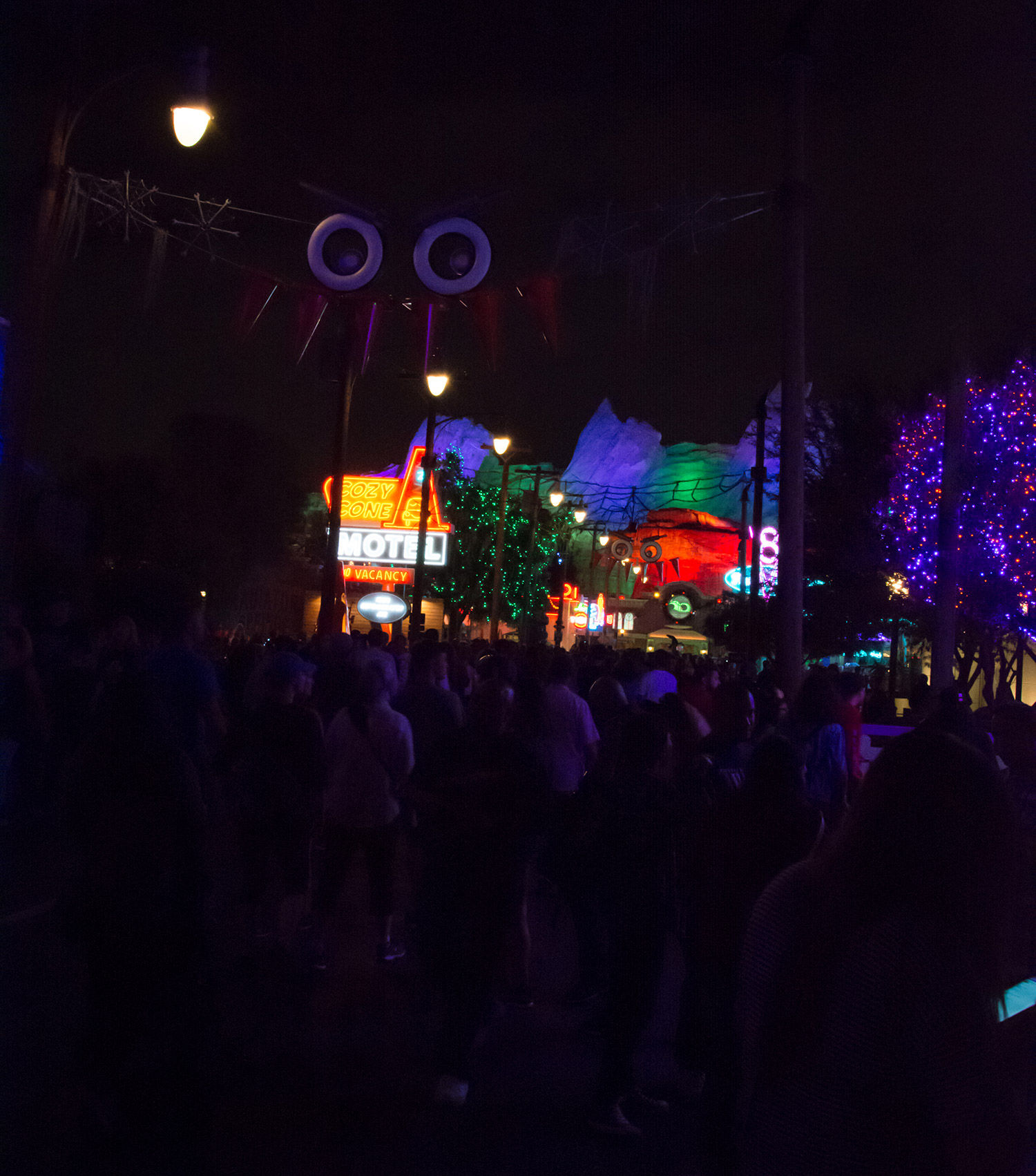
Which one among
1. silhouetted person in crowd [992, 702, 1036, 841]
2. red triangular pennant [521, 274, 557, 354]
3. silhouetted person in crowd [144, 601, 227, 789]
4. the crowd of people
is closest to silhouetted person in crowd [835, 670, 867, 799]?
the crowd of people

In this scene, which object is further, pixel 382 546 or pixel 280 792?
pixel 382 546

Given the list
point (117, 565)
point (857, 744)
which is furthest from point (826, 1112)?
point (117, 565)

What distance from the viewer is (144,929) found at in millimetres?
3914

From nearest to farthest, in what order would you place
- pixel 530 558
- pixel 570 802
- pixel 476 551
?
1. pixel 570 802
2. pixel 530 558
3. pixel 476 551

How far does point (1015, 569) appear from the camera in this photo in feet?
90.8

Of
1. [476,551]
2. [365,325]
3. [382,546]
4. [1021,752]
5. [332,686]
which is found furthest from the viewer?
[476,551]

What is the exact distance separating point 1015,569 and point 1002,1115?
28486 mm

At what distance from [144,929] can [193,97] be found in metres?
7.37

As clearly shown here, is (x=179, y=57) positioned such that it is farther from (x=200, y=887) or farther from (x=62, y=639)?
(x=200, y=887)

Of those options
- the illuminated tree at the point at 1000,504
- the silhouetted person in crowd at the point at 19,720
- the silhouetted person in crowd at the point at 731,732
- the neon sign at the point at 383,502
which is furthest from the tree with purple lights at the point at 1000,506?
the silhouetted person in crowd at the point at 19,720

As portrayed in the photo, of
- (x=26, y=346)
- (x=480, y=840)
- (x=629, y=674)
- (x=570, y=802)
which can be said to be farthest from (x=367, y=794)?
(x=629, y=674)

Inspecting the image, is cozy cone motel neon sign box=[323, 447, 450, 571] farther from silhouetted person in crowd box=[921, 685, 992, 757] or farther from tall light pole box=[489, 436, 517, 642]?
silhouetted person in crowd box=[921, 685, 992, 757]

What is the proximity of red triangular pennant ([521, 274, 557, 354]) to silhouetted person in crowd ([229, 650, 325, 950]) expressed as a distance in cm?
620

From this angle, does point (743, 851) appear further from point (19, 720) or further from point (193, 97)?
point (193, 97)
